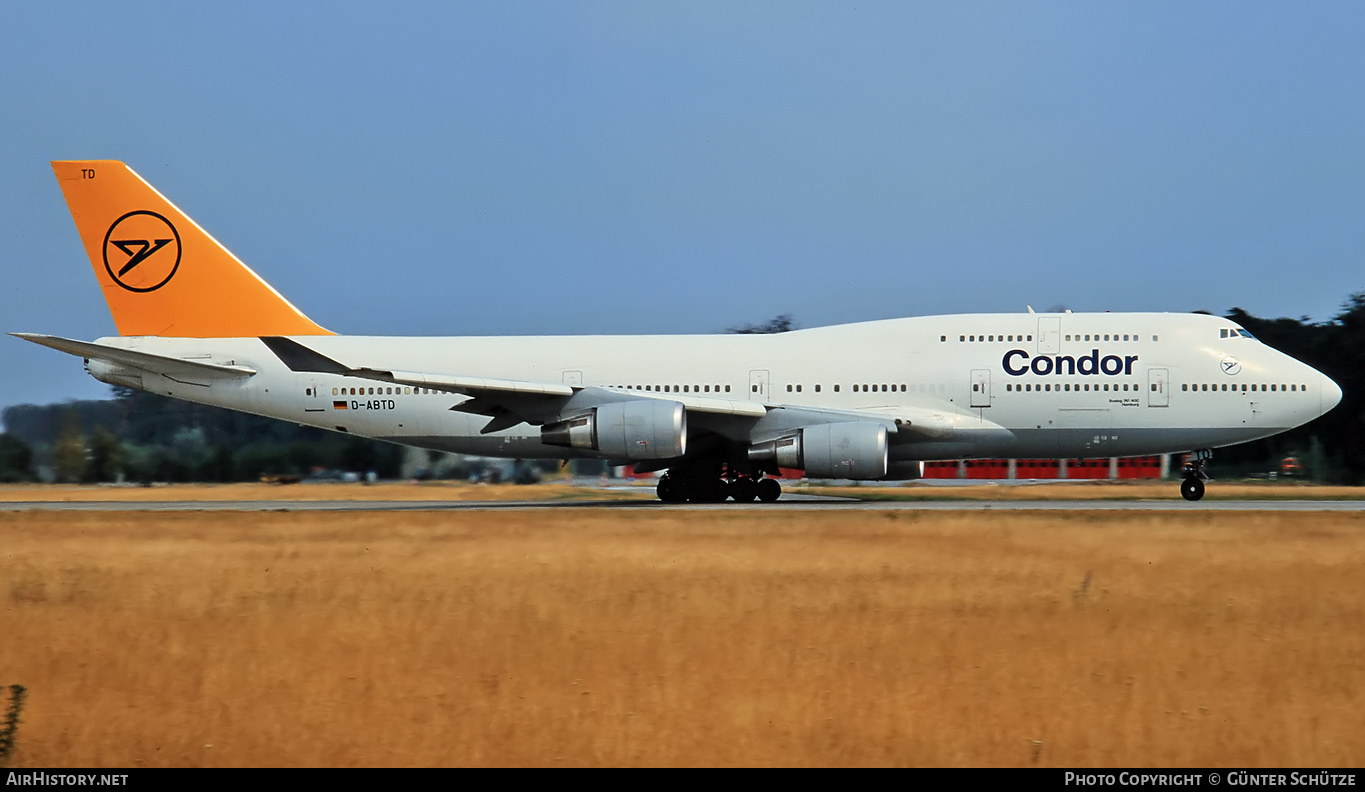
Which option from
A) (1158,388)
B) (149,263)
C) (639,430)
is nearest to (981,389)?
(1158,388)

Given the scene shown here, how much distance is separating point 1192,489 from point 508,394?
13014 millimetres

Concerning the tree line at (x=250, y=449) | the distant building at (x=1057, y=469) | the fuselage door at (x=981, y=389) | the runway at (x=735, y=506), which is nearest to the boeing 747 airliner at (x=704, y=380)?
the fuselage door at (x=981, y=389)

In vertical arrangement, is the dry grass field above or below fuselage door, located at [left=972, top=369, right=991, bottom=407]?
below

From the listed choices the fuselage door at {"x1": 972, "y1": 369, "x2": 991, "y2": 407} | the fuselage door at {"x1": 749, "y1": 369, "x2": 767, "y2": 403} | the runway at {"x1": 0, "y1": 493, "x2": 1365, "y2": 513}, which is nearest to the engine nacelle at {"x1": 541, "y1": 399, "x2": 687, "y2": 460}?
the runway at {"x1": 0, "y1": 493, "x2": 1365, "y2": 513}

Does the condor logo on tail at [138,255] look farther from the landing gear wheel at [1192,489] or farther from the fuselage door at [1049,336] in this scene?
the landing gear wheel at [1192,489]

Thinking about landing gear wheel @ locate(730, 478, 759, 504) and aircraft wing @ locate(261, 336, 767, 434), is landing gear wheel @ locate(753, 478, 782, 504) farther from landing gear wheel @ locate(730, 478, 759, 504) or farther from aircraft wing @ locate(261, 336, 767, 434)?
aircraft wing @ locate(261, 336, 767, 434)

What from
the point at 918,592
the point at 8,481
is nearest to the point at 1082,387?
the point at 918,592

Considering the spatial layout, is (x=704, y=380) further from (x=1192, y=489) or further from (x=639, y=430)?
(x=1192, y=489)

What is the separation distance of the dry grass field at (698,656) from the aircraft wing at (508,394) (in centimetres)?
828

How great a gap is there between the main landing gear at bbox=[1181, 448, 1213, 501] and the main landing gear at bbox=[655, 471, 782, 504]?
25.4 ft

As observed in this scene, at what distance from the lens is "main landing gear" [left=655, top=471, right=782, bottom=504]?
26062mm

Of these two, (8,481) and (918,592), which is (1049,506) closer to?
(918,592)

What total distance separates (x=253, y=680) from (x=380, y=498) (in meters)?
22.0

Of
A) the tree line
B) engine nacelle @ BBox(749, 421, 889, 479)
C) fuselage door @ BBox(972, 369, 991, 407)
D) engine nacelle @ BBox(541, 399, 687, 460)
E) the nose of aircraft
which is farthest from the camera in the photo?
the tree line
